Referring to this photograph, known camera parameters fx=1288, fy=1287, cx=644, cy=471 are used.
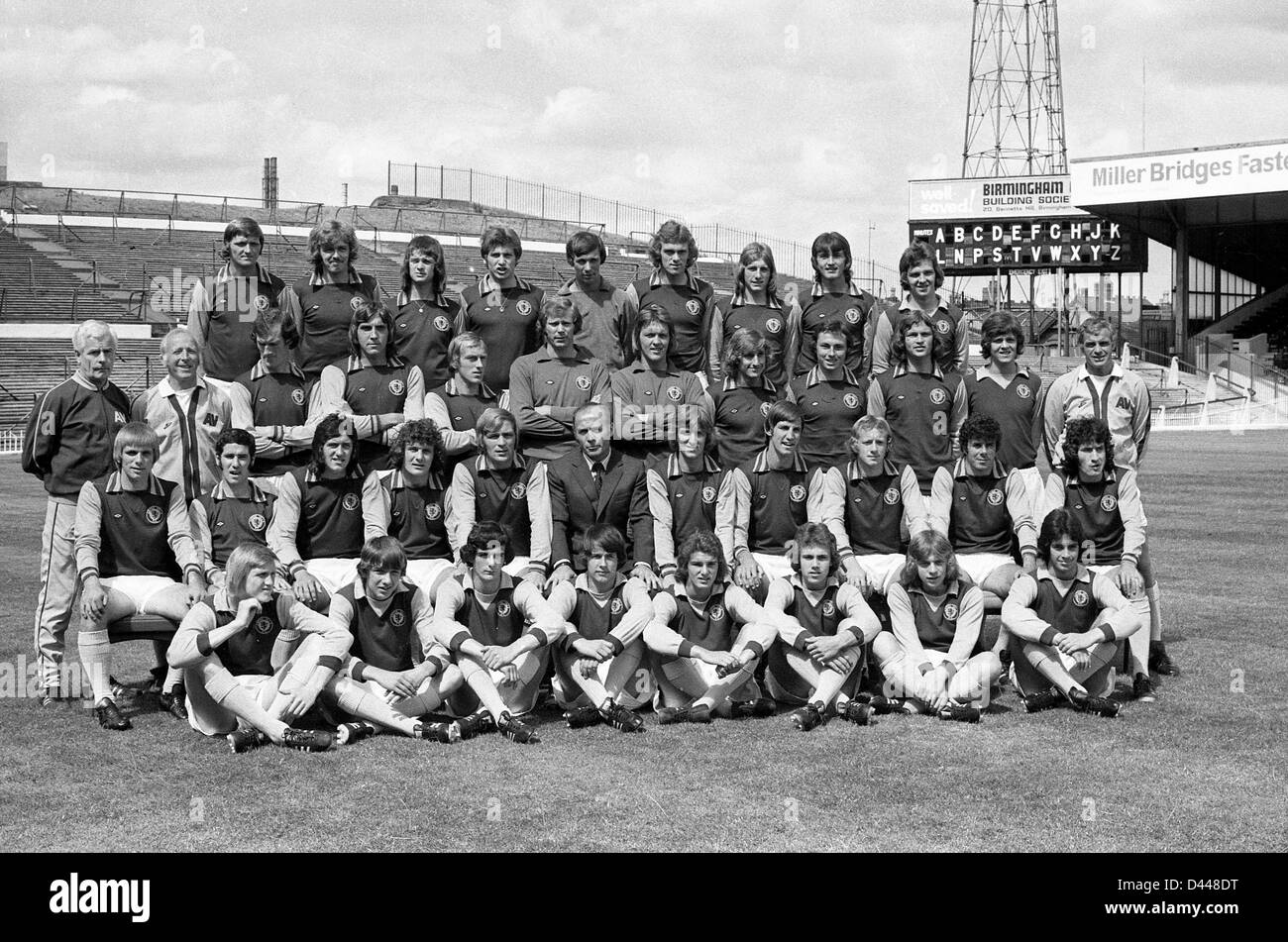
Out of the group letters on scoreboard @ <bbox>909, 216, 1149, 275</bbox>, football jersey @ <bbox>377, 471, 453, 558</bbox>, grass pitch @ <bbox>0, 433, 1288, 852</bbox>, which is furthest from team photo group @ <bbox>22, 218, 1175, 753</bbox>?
letters on scoreboard @ <bbox>909, 216, 1149, 275</bbox>

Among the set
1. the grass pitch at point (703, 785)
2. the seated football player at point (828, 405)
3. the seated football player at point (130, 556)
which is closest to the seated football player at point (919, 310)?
the seated football player at point (828, 405)

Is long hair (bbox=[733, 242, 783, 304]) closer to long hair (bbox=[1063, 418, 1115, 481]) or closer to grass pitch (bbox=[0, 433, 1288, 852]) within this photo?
long hair (bbox=[1063, 418, 1115, 481])

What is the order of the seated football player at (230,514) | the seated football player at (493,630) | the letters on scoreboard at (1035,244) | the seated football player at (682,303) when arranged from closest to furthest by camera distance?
the seated football player at (493,630), the seated football player at (230,514), the seated football player at (682,303), the letters on scoreboard at (1035,244)

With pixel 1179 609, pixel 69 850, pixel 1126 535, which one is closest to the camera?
pixel 69 850

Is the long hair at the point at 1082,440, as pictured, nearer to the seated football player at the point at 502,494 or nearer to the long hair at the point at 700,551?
the long hair at the point at 700,551

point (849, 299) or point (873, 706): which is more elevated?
point (849, 299)

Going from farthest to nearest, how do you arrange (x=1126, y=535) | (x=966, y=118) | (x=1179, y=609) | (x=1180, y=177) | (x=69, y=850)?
1. (x=966, y=118)
2. (x=1180, y=177)
3. (x=1179, y=609)
4. (x=1126, y=535)
5. (x=69, y=850)

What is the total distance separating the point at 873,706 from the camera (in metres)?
6.89

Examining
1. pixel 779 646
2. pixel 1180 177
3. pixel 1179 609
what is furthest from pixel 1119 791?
pixel 1180 177

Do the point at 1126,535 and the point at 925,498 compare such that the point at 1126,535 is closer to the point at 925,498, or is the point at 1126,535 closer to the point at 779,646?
the point at 925,498

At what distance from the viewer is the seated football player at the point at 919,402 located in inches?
304

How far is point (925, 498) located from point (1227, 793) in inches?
103

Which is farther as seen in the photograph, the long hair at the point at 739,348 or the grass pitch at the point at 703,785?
the long hair at the point at 739,348

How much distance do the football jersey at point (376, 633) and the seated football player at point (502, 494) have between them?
0.55m
